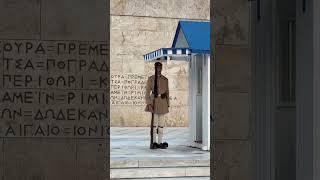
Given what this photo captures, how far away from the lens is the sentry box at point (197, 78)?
34.6 ft

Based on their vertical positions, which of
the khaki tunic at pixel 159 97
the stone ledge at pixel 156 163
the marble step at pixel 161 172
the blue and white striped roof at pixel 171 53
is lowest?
the marble step at pixel 161 172

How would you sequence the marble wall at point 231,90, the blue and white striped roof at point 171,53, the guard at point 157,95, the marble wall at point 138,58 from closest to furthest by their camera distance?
the marble wall at point 231,90, the guard at point 157,95, the blue and white striped roof at point 171,53, the marble wall at point 138,58

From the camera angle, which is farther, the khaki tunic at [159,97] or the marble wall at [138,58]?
the marble wall at [138,58]

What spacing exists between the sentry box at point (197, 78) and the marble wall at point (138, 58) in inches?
314

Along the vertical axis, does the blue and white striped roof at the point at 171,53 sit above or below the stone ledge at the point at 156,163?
above

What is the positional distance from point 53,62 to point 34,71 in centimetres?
20

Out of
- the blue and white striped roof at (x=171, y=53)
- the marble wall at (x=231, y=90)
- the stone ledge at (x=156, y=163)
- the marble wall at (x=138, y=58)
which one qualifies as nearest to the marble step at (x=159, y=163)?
the stone ledge at (x=156, y=163)

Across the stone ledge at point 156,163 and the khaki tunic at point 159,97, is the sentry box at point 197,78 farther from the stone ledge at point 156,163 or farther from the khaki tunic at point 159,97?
the stone ledge at point 156,163

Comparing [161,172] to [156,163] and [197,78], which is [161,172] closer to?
[156,163]

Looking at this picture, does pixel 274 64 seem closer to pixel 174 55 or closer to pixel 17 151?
pixel 17 151

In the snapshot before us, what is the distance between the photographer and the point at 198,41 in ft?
37.2

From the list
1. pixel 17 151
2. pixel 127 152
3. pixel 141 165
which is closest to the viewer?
pixel 17 151

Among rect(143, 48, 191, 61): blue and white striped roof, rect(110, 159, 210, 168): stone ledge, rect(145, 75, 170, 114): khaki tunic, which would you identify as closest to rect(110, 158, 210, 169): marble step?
rect(110, 159, 210, 168): stone ledge

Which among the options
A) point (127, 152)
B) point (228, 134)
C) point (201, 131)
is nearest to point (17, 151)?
point (228, 134)
